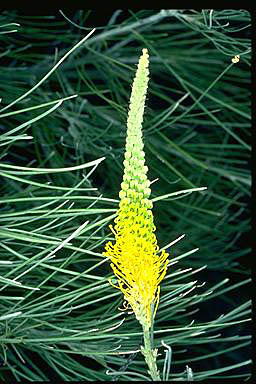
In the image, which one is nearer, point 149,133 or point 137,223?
point 137,223

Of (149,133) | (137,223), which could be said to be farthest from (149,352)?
(149,133)

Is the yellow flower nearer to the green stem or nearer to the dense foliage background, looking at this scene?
the green stem

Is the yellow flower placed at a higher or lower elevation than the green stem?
higher

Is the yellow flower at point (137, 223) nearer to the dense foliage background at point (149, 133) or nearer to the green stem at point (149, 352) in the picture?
the green stem at point (149, 352)

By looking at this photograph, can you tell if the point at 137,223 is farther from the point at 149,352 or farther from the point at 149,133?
the point at 149,133

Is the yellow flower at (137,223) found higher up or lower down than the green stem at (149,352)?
higher up

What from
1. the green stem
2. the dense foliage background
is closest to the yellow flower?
the green stem

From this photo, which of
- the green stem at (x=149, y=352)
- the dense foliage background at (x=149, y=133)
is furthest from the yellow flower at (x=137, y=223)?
the dense foliage background at (x=149, y=133)

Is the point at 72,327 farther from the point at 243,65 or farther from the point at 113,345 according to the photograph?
the point at 243,65

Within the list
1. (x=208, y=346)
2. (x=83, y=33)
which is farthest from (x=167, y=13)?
(x=208, y=346)
